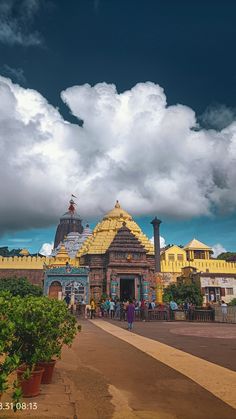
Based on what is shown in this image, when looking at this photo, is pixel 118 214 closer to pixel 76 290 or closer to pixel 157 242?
pixel 157 242

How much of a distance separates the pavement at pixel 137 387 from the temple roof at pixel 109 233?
1227 inches

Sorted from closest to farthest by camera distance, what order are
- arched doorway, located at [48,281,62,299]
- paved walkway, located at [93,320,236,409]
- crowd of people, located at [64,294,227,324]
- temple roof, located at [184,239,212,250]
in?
1. paved walkway, located at [93,320,236,409]
2. crowd of people, located at [64,294,227,324]
3. arched doorway, located at [48,281,62,299]
4. temple roof, located at [184,239,212,250]

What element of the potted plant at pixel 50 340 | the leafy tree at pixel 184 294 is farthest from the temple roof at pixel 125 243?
the potted plant at pixel 50 340

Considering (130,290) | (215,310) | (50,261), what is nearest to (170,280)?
(130,290)

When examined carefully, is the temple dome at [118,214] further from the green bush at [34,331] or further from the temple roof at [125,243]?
the green bush at [34,331]

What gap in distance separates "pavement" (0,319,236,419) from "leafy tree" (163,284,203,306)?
3049 centimetres

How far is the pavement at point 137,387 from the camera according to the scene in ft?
16.7

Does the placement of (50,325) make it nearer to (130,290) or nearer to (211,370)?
(211,370)

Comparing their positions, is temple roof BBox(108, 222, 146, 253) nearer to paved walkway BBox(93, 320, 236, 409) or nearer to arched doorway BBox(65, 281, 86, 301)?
arched doorway BBox(65, 281, 86, 301)

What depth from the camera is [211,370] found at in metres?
7.88

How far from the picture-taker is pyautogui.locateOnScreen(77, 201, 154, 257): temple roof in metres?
41.7

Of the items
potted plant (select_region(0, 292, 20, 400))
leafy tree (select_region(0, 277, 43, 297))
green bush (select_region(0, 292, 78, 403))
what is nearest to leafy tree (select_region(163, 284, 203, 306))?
leafy tree (select_region(0, 277, 43, 297))

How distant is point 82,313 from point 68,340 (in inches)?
943

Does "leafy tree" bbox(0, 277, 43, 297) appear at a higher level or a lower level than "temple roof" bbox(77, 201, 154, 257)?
lower
